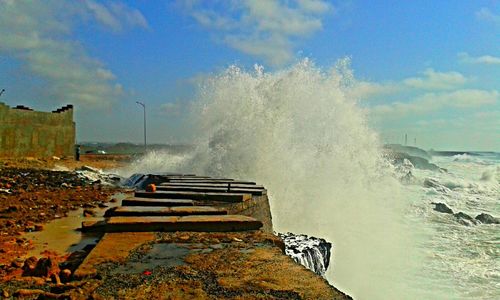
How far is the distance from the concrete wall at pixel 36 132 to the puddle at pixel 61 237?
49.0 feet

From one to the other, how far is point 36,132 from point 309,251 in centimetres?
1934

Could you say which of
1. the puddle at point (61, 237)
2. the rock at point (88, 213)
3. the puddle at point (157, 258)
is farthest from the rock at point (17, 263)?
the rock at point (88, 213)

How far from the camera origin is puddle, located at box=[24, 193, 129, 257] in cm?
444

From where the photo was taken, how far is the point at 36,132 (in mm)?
21531

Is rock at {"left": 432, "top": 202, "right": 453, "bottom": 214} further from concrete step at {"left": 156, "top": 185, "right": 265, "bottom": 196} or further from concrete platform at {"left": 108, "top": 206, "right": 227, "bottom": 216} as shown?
concrete platform at {"left": 108, "top": 206, "right": 227, "bottom": 216}

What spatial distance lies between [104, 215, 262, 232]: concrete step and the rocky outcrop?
880mm

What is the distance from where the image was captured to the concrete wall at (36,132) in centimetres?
1939

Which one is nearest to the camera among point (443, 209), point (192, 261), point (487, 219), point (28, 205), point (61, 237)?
point (192, 261)

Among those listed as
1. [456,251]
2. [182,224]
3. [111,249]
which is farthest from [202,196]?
[456,251]

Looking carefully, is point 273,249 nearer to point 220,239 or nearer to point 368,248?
point 220,239

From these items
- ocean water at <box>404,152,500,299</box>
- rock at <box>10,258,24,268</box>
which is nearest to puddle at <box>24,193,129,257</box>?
rock at <box>10,258,24,268</box>

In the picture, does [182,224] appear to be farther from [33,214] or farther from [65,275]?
[33,214]

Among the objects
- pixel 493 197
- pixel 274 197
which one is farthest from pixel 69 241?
pixel 493 197

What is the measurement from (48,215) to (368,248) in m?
6.65
